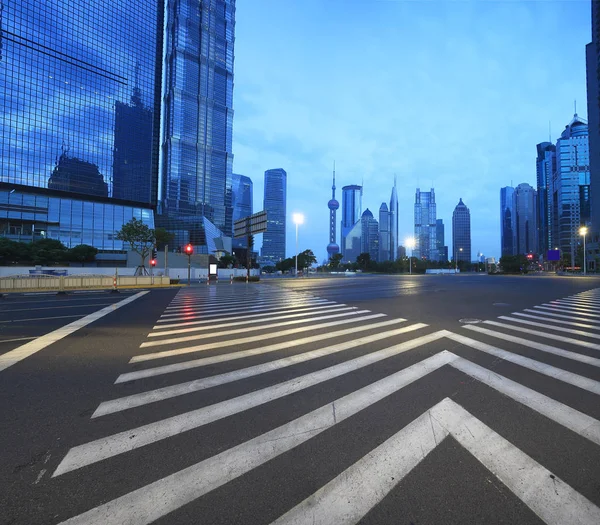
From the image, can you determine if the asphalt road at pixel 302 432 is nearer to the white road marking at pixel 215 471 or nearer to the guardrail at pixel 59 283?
the white road marking at pixel 215 471

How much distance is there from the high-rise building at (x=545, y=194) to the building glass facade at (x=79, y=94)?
20846cm

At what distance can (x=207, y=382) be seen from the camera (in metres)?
4.37

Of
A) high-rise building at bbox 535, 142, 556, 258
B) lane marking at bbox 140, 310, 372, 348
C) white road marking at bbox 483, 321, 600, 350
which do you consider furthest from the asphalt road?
high-rise building at bbox 535, 142, 556, 258

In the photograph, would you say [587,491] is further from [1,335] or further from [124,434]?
[1,335]

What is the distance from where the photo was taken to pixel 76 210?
75688 mm

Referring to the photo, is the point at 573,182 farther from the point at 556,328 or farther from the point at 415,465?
the point at 415,465

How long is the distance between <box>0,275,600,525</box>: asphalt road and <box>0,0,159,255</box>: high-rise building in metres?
87.9

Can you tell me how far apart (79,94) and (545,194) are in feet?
782

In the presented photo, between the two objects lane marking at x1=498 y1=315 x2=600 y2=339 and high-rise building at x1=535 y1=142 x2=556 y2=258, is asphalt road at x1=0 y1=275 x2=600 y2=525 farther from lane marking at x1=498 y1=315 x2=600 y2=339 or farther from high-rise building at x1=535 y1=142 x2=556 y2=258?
high-rise building at x1=535 y1=142 x2=556 y2=258

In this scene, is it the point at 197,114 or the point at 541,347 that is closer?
the point at 541,347

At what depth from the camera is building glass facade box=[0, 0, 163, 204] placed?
71688 millimetres

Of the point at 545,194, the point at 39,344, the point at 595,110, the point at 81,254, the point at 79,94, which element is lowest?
the point at 39,344

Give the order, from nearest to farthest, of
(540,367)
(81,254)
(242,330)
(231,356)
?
(540,367), (231,356), (242,330), (81,254)

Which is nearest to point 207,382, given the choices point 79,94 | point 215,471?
point 215,471
